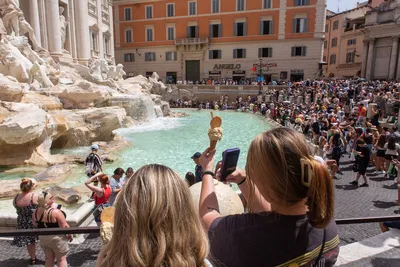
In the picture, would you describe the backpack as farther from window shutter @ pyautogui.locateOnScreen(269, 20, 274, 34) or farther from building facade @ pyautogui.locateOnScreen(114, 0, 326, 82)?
window shutter @ pyautogui.locateOnScreen(269, 20, 274, 34)

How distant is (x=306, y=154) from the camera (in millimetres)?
1338

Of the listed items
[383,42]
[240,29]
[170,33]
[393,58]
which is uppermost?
[240,29]

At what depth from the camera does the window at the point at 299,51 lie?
3297 cm

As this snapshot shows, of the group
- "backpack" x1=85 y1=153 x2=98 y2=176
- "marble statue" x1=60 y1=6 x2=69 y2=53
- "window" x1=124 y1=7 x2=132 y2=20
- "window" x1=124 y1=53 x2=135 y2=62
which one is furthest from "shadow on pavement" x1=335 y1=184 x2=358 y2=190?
"window" x1=124 y1=7 x2=132 y2=20

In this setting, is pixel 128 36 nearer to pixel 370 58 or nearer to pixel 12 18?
pixel 12 18

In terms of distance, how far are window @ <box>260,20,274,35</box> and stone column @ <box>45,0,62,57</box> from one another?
2191cm

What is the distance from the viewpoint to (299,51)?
1307 inches

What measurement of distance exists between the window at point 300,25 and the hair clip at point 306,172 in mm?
35178

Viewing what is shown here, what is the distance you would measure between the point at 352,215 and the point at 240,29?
32722mm

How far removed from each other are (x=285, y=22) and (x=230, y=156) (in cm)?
3535

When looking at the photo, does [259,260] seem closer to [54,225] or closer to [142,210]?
[142,210]

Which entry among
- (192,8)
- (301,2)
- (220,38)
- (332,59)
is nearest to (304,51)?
(301,2)

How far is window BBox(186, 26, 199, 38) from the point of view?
36.9m

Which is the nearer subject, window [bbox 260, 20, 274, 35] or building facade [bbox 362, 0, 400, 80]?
building facade [bbox 362, 0, 400, 80]
